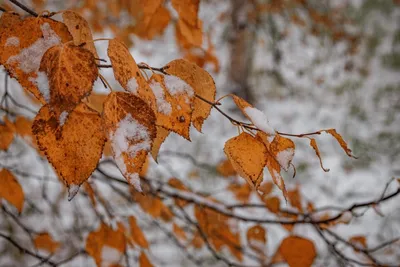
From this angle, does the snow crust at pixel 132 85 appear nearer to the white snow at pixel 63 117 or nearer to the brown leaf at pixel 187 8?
the white snow at pixel 63 117

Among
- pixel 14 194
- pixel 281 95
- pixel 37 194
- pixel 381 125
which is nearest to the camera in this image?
pixel 14 194

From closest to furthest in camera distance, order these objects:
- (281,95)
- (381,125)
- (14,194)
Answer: (14,194) < (381,125) < (281,95)

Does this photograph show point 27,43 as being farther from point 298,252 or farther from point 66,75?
point 298,252

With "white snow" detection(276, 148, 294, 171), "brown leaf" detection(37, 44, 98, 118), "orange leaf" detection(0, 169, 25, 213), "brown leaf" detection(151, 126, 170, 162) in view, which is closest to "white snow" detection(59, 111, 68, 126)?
"brown leaf" detection(37, 44, 98, 118)

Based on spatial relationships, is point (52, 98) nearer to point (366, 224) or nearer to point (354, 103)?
point (366, 224)

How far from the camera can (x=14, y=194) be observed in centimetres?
64

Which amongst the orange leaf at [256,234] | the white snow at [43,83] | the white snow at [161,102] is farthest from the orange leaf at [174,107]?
the orange leaf at [256,234]

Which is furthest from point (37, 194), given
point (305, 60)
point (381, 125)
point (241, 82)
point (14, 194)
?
point (305, 60)

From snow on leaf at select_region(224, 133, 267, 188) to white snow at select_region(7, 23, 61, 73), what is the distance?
0.18m

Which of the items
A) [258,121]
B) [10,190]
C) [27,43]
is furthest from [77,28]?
[10,190]

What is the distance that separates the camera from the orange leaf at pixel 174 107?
1.20 ft

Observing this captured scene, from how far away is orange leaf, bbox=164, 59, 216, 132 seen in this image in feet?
1.37

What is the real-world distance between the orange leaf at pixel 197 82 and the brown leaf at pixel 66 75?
0.42 feet

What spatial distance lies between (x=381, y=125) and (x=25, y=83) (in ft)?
12.0
